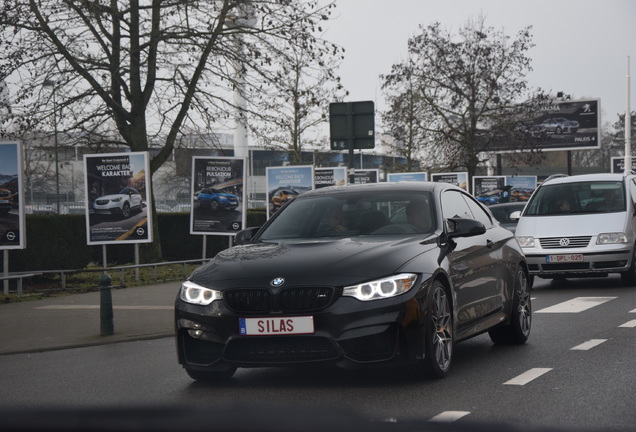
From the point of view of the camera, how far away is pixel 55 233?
23.3 m

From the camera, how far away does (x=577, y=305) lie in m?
13.9

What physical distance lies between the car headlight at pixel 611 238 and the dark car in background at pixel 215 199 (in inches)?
377

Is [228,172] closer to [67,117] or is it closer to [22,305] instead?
[67,117]

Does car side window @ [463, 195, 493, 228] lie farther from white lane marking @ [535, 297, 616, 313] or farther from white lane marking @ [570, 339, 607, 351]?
white lane marking @ [535, 297, 616, 313]

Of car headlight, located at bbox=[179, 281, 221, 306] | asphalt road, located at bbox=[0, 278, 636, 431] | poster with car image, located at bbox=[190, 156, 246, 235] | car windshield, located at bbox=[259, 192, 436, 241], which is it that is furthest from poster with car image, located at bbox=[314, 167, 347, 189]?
car headlight, located at bbox=[179, 281, 221, 306]

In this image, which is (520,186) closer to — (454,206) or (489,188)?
(489,188)

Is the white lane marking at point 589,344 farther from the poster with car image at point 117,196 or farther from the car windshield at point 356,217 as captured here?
the poster with car image at point 117,196

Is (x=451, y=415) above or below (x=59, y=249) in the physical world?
above

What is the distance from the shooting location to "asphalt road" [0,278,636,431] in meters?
6.25

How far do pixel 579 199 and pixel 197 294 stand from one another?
36.9 ft

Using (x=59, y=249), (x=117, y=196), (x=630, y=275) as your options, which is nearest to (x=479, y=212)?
(x=630, y=275)

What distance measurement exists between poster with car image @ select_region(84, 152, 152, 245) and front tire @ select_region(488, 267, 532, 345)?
1218 cm

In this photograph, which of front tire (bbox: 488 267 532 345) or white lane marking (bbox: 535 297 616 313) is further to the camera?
white lane marking (bbox: 535 297 616 313)


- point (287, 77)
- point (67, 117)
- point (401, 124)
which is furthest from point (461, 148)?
point (67, 117)
